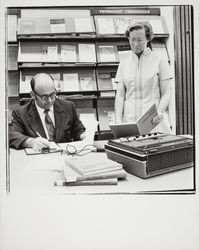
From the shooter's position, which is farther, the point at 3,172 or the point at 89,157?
the point at 3,172

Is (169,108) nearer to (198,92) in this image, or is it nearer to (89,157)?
(198,92)

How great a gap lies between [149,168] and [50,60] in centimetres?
101

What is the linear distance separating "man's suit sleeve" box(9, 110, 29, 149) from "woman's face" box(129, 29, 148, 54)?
880 mm

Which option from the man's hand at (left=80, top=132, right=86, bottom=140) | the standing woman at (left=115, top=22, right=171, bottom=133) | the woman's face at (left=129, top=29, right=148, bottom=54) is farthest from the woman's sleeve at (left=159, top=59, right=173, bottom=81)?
the man's hand at (left=80, top=132, right=86, bottom=140)

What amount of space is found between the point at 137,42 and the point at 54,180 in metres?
1.05

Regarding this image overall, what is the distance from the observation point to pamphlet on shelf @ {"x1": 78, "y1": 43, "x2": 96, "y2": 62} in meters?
2.19

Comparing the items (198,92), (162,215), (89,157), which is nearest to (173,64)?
(198,92)

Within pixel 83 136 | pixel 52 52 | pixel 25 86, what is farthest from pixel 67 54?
pixel 83 136

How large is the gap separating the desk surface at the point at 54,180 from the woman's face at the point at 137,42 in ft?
2.74

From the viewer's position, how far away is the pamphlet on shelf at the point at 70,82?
214cm

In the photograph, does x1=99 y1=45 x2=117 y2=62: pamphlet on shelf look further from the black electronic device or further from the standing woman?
the black electronic device

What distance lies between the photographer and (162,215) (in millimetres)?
2084

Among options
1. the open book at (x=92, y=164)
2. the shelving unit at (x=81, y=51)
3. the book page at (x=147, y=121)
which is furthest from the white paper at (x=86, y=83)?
the open book at (x=92, y=164)

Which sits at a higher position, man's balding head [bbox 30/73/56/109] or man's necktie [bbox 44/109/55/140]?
man's balding head [bbox 30/73/56/109]
